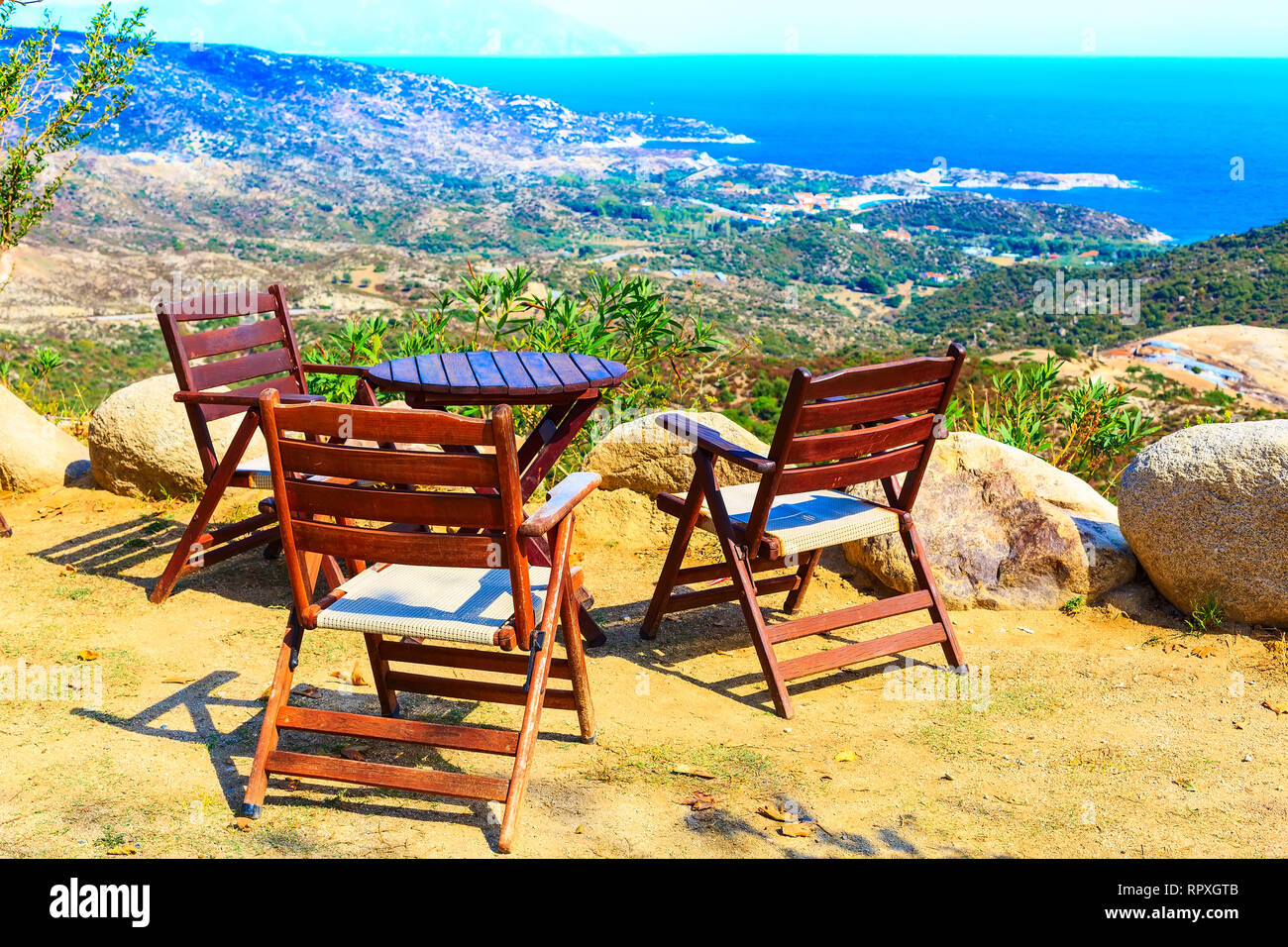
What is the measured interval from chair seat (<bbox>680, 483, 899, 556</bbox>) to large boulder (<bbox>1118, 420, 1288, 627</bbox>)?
127cm

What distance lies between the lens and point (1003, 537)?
447 centimetres

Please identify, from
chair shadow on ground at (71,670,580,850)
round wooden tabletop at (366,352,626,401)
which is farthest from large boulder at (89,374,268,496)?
chair shadow on ground at (71,670,580,850)

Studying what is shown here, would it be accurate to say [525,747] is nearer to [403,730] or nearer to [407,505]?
[403,730]

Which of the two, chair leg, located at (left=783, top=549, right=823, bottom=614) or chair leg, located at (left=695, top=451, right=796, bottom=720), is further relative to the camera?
chair leg, located at (left=783, top=549, right=823, bottom=614)

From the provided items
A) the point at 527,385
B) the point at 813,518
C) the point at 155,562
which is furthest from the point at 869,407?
the point at 155,562

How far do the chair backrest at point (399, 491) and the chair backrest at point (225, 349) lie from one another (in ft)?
5.91

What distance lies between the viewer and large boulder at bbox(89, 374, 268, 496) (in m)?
5.58

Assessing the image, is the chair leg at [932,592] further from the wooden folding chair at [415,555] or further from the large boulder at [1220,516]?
the wooden folding chair at [415,555]

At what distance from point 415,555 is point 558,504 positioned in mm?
395

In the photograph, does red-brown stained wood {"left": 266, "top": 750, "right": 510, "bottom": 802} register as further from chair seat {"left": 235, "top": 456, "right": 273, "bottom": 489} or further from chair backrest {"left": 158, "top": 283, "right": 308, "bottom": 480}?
chair backrest {"left": 158, "top": 283, "right": 308, "bottom": 480}

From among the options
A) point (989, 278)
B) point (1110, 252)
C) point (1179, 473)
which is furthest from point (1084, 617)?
point (1110, 252)

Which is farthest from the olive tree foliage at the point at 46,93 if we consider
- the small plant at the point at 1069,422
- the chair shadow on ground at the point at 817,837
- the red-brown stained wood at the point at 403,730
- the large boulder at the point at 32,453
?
the small plant at the point at 1069,422

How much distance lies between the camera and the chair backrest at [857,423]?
3.16 meters
